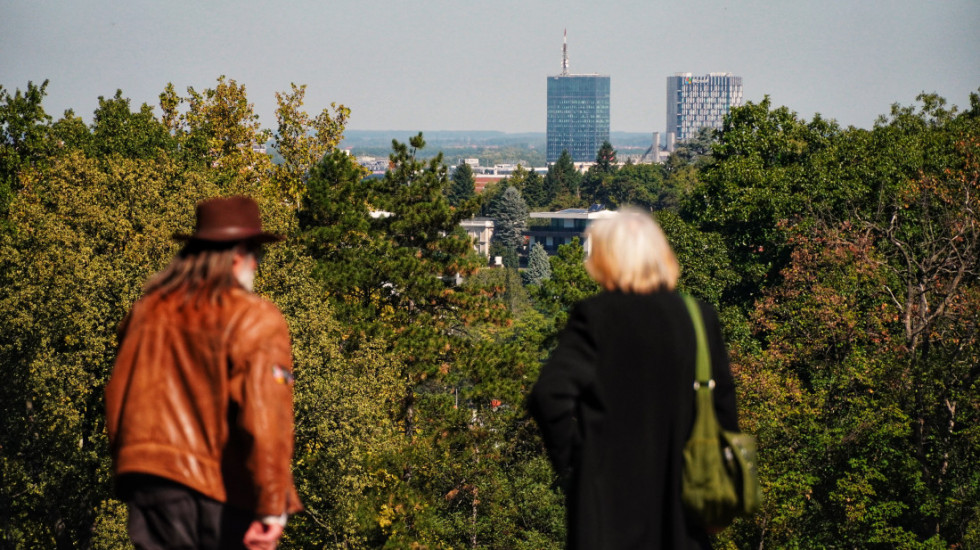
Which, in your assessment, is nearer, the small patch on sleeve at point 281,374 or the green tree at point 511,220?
the small patch on sleeve at point 281,374

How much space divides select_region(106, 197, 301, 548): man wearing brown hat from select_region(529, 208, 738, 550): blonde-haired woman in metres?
0.87

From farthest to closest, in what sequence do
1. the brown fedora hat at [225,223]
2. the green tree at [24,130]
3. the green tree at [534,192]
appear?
1. the green tree at [534,192]
2. the green tree at [24,130]
3. the brown fedora hat at [225,223]

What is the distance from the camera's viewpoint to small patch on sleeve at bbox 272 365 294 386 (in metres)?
3.65

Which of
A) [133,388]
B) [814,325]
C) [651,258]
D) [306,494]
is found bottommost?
[306,494]

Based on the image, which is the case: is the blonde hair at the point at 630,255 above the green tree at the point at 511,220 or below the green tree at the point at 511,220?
above

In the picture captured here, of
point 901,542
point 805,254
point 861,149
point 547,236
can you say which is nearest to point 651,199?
point 547,236

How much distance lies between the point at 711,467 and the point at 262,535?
1.44 metres

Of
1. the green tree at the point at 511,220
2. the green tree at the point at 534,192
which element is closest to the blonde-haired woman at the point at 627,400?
the green tree at the point at 511,220

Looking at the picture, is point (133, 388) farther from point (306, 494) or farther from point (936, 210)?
point (936, 210)

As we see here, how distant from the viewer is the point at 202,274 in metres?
3.80

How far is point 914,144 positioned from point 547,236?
382 ft

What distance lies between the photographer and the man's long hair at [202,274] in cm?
378

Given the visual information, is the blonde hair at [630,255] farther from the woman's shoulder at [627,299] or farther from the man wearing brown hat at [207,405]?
the man wearing brown hat at [207,405]

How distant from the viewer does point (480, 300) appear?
35.5 m
